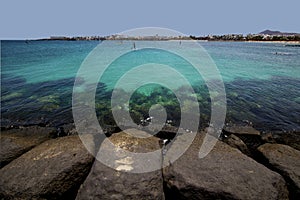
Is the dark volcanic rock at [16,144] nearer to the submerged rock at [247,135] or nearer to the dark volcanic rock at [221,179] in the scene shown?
the dark volcanic rock at [221,179]

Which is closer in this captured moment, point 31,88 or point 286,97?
point 286,97

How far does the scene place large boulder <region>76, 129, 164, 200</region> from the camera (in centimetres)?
258

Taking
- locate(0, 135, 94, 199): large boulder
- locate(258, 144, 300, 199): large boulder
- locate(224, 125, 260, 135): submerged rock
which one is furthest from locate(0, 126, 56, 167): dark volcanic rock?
locate(224, 125, 260, 135): submerged rock

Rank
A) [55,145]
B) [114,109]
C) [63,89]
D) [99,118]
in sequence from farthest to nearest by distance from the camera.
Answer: [63,89]
[114,109]
[99,118]
[55,145]

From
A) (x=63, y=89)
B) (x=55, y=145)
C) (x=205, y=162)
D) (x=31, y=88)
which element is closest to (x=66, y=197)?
(x=55, y=145)

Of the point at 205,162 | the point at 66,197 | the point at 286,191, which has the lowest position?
the point at 66,197

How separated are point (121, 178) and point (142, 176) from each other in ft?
0.99

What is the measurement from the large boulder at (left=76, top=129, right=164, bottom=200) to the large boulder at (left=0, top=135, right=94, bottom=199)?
0.25 m

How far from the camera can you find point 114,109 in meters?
6.76

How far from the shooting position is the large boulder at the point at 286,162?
287 cm

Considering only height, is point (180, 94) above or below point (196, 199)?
above

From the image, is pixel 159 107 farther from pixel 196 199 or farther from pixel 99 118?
pixel 196 199

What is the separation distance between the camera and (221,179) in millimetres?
2736

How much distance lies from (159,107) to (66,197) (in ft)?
14.8
